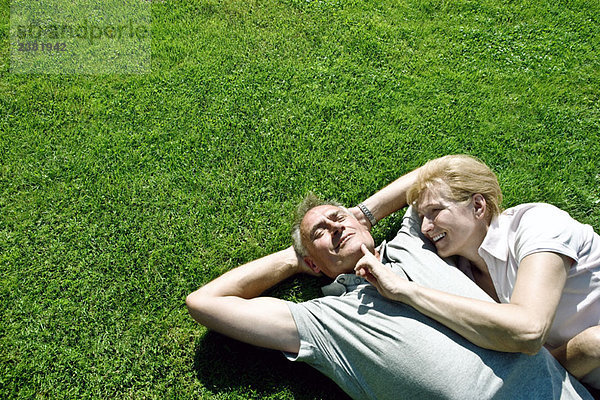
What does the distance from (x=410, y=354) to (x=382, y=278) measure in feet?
2.02

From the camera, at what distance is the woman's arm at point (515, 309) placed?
318 centimetres

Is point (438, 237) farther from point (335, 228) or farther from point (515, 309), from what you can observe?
point (515, 309)

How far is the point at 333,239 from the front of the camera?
4.25 metres

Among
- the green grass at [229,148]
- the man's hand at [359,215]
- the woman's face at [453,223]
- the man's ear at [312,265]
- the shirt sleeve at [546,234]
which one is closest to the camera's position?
the shirt sleeve at [546,234]

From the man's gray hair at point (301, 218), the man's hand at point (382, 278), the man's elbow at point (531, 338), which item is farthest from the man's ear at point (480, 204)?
the man's gray hair at point (301, 218)

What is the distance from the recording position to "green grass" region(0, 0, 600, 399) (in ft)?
14.4

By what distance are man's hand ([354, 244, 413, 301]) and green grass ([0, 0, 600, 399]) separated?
115 centimetres

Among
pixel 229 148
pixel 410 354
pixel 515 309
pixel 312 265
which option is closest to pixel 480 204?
pixel 515 309

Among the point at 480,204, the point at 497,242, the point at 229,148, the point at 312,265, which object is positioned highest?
the point at 480,204

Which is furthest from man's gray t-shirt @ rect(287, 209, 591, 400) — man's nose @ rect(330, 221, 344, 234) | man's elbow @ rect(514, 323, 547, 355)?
man's nose @ rect(330, 221, 344, 234)

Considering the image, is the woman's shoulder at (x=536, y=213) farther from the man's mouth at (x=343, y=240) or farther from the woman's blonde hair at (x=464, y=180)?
the man's mouth at (x=343, y=240)

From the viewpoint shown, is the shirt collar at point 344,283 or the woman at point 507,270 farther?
the shirt collar at point 344,283

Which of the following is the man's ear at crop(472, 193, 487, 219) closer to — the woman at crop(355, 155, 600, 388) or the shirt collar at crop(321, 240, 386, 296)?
the woman at crop(355, 155, 600, 388)

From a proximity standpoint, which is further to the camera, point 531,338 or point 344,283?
point 344,283
